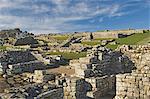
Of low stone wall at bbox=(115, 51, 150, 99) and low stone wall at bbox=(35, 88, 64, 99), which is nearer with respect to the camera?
low stone wall at bbox=(35, 88, 64, 99)

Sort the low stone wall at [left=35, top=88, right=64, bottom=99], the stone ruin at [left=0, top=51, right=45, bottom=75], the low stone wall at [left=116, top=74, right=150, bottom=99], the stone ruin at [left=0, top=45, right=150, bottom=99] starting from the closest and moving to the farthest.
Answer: the low stone wall at [left=35, top=88, right=64, bottom=99] → the low stone wall at [left=116, top=74, right=150, bottom=99] → the stone ruin at [left=0, top=45, right=150, bottom=99] → the stone ruin at [left=0, top=51, right=45, bottom=75]

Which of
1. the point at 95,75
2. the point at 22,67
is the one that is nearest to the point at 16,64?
the point at 22,67

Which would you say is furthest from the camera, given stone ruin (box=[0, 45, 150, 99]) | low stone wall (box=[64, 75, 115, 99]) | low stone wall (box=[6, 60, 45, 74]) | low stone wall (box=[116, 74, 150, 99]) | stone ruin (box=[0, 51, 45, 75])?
stone ruin (box=[0, 51, 45, 75])

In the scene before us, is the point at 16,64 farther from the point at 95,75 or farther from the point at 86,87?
the point at 86,87

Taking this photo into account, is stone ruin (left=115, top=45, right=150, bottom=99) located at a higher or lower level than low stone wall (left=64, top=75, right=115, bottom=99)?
higher

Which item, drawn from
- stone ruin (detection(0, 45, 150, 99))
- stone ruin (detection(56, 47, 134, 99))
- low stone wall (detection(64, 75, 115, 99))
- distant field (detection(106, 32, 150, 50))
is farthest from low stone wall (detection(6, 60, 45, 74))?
distant field (detection(106, 32, 150, 50))

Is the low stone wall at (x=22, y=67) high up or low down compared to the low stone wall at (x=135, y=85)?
down

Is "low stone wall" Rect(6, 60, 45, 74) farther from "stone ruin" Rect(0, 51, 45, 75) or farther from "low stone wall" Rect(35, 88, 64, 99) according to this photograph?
"low stone wall" Rect(35, 88, 64, 99)

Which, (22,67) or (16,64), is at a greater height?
(16,64)

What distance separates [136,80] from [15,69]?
14648mm

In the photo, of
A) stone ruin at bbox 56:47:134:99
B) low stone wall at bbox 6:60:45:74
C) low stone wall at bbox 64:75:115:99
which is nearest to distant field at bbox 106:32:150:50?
low stone wall at bbox 6:60:45:74

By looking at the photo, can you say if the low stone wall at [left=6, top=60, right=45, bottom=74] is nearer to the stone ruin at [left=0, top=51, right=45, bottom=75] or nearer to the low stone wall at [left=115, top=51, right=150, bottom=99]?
the stone ruin at [left=0, top=51, right=45, bottom=75]

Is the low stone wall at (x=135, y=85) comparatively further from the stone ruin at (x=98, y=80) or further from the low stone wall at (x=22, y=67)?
the low stone wall at (x=22, y=67)

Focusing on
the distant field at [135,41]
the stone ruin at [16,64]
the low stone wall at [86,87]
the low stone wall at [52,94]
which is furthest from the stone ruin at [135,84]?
the distant field at [135,41]
